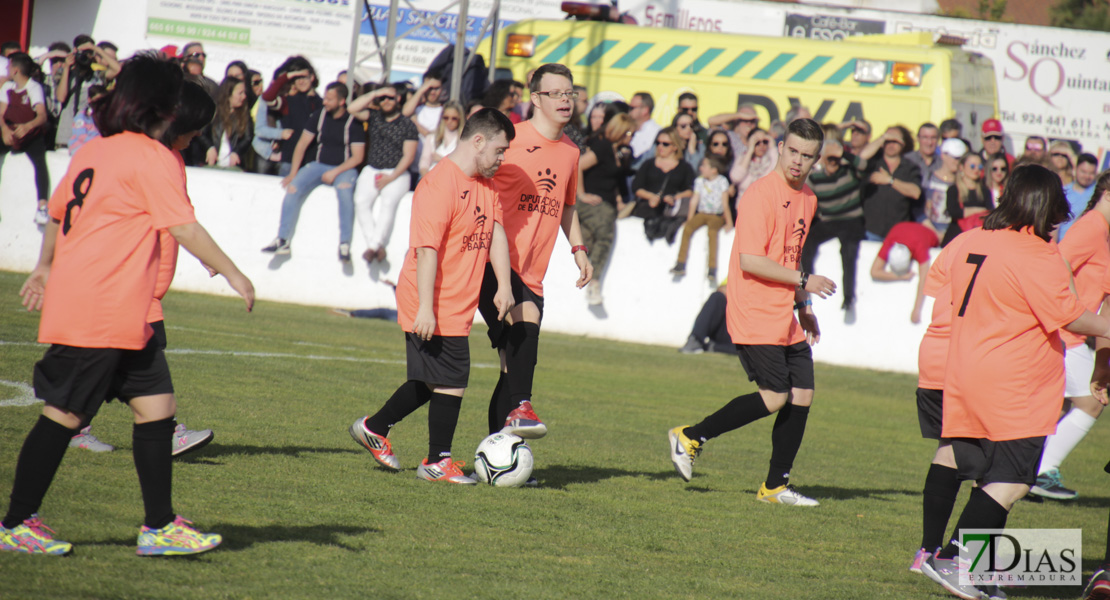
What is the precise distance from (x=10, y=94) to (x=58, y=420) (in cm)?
1192

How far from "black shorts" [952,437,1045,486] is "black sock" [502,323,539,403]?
2419mm

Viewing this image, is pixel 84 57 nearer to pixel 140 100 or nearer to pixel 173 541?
pixel 140 100

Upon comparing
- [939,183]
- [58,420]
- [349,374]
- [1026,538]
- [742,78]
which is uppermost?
[742,78]

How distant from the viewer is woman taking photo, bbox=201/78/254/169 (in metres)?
15.2

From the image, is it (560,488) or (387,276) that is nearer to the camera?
(560,488)

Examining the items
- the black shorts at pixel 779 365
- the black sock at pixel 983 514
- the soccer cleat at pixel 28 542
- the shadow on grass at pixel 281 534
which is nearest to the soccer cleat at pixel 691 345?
the black shorts at pixel 779 365

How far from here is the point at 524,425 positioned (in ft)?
19.4

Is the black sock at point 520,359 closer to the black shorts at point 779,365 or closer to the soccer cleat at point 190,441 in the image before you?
the black shorts at point 779,365

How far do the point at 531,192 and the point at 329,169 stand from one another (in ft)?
29.4

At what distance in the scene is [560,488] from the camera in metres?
6.14

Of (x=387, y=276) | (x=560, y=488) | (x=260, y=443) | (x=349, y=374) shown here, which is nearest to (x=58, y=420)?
(x=260, y=443)

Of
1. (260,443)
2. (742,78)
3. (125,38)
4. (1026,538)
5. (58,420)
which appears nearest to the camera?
(58,420)

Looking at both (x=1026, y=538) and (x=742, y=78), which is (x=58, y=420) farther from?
(x=742, y=78)

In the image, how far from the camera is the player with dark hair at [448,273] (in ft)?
18.4
